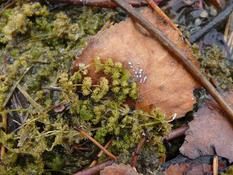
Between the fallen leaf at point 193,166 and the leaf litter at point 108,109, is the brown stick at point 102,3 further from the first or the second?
the fallen leaf at point 193,166

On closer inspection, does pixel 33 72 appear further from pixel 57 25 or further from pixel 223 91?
pixel 223 91

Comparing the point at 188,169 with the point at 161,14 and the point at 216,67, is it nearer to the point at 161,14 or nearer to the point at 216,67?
the point at 216,67

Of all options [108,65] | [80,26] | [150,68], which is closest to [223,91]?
[150,68]

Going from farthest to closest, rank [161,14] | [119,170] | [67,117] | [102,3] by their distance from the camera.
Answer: [102,3], [161,14], [67,117], [119,170]

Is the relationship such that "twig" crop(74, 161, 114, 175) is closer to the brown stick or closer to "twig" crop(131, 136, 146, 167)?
"twig" crop(131, 136, 146, 167)

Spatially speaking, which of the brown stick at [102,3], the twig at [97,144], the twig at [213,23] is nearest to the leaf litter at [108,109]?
the twig at [97,144]

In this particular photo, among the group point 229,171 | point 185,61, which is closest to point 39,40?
point 185,61
